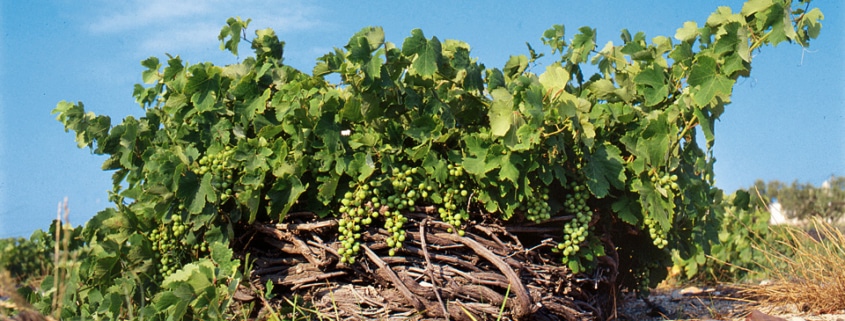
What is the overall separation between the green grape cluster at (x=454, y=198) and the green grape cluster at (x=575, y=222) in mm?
403

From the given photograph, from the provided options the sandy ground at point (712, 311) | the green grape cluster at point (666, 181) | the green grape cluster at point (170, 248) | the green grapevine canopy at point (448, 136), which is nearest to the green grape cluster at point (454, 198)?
the green grapevine canopy at point (448, 136)

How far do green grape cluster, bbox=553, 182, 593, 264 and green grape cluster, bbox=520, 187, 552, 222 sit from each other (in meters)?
0.12

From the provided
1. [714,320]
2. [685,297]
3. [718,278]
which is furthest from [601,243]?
[718,278]

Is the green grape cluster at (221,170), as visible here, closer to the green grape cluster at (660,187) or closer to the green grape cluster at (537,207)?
the green grape cluster at (537,207)

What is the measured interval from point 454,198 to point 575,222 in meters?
0.49

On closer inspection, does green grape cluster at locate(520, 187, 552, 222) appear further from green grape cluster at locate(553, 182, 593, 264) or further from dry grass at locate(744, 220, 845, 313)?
dry grass at locate(744, 220, 845, 313)

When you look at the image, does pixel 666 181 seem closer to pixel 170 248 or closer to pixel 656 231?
pixel 656 231

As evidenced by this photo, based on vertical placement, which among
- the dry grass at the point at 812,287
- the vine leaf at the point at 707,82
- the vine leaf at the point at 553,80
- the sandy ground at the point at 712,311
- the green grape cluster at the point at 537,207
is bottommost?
the sandy ground at the point at 712,311

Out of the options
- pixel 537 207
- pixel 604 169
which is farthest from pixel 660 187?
pixel 537 207

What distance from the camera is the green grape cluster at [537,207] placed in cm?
272

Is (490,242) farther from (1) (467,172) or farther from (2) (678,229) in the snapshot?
(2) (678,229)

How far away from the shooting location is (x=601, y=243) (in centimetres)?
316

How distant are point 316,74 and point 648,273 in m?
2.09

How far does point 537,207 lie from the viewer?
108 inches
